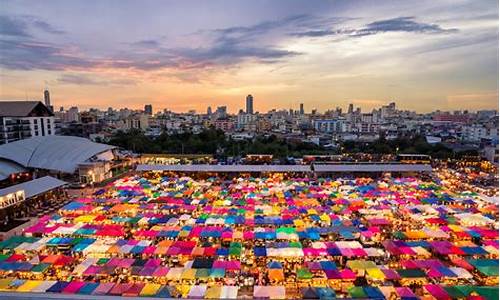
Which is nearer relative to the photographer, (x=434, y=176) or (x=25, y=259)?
(x=25, y=259)

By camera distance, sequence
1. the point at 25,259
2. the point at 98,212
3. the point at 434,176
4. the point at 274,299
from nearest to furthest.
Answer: the point at 274,299 → the point at 25,259 → the point at 98,212 → the point at 434,176

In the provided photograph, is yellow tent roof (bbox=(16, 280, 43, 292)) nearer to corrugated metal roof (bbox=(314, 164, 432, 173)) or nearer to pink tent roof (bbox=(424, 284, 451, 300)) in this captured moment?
pink tent roof (bbox=(424, 284, 451, 300))

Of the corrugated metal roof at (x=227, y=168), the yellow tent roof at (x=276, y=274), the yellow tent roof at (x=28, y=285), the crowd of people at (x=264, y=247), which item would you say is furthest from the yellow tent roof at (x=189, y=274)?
the corrugated metal roof at (x=227, y=168)

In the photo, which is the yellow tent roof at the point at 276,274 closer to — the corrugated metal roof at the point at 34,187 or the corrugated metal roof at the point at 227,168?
the corrugated metal roof at the point at 34,187

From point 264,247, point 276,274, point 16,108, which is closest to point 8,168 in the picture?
point 16,108

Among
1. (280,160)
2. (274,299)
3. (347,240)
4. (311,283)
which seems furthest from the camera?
(280,160)

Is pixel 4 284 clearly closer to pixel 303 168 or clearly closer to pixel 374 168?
pixel 303 168

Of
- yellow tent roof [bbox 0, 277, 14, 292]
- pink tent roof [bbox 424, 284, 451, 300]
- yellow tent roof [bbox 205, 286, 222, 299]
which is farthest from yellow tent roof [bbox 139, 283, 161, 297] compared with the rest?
pink tent roof [bbox 424, 284, 451, 300]

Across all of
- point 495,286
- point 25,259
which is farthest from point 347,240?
point 25,259

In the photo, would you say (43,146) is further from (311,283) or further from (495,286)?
(495,286)
